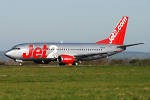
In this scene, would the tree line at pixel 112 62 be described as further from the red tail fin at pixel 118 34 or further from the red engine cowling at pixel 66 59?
the red engine cowling at pixel 66 59

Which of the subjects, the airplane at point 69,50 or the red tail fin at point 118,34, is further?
the red tail fin at point 118,34

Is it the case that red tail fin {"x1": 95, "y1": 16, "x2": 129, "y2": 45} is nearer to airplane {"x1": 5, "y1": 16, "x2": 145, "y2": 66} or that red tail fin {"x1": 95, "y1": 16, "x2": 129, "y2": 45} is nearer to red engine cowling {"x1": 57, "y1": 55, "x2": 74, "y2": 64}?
airplane {"x1": 5, "y1": 16, "x2": 145, "y2": 66}

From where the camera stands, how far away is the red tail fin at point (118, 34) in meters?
64.2

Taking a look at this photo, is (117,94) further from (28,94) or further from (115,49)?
(115,49)

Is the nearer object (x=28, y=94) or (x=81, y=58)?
(x=28, y=94)

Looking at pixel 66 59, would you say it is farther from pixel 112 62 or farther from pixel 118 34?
pixel 112 62

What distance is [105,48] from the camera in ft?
205

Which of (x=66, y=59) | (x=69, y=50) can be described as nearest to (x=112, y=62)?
(x=69, y=50)

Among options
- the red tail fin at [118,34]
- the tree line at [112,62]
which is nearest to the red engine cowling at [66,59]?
the red tail fin at [118,34]

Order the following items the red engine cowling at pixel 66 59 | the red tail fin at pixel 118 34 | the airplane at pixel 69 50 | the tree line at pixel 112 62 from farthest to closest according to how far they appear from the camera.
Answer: the tree line at pixel 112 62 < the red tail fin at pixel 118 34 < the airplane at pixel 69 50 < the red engine cowling at pixel 66 59

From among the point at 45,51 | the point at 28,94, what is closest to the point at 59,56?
the point at 45,51

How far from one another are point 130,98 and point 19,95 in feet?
19.4

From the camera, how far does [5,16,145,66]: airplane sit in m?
58.3

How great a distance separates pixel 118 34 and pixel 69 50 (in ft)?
34.5
